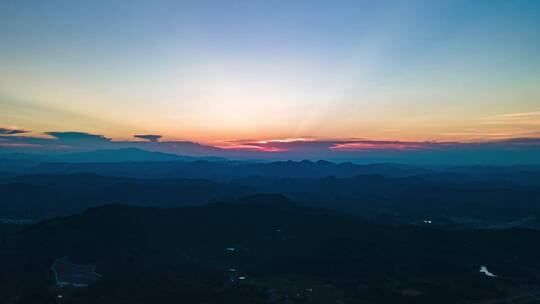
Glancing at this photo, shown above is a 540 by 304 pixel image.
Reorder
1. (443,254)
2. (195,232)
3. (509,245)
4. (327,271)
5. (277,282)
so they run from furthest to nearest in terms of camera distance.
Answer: (195,232) → (509,245) → (443,254) → (327,271) → (277,282)

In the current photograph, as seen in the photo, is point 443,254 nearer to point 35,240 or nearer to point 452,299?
point 452,299

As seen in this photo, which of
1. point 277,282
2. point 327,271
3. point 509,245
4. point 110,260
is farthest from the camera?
point 509,245

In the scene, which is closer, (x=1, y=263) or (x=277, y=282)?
(x=277, y=282)

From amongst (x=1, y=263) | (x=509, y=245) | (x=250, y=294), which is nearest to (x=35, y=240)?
(x=1, y=263)

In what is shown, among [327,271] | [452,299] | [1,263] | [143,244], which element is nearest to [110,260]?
[143,244]

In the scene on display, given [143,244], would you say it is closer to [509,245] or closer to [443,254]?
[443,254]

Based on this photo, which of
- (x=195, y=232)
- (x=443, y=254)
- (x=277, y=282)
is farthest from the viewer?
(x=195, y=232)
